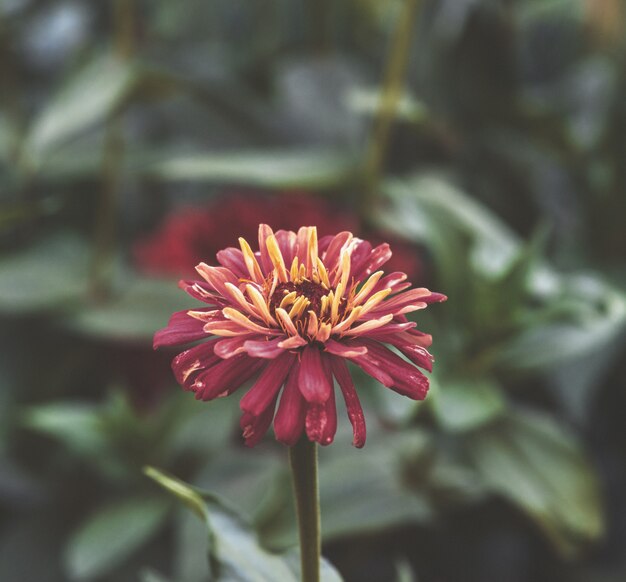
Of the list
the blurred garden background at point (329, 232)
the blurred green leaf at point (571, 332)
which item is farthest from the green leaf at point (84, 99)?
the blurred green leaf at point (571, 332)

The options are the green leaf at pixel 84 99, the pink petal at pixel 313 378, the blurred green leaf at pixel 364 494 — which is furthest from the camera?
the green leaf at pixel 84 99


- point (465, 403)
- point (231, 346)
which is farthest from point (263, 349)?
point (465, 403)

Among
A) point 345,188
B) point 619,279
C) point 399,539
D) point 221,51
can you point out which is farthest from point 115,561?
point 221,51

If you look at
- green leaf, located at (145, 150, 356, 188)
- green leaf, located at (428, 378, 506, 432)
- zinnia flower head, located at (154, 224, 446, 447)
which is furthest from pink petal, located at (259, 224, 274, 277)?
green leaf, located at (145, 150, 356, 188)

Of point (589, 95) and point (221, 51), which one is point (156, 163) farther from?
point (589, 95)

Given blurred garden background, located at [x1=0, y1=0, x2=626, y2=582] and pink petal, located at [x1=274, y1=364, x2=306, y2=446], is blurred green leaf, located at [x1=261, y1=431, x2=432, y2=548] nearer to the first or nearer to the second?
blurred garden background, located at [x1=0, y1=0, x2=626, y2=582]

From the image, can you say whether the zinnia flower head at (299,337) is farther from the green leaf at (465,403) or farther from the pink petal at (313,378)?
the green leaf at (465,403)
